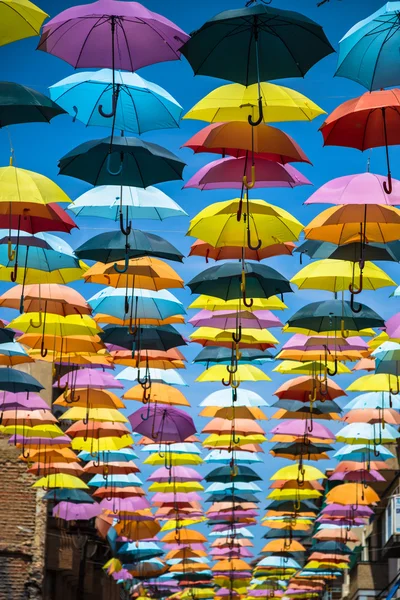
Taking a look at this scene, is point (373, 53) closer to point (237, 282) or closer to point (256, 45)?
point (256, 45)

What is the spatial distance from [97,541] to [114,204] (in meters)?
26.5

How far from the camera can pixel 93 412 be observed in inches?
825

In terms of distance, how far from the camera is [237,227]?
1400 cm

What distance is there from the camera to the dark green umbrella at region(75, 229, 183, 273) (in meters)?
13.9

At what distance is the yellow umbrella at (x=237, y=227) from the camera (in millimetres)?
13734

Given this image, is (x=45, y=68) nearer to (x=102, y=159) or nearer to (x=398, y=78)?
(x=102, y=159)

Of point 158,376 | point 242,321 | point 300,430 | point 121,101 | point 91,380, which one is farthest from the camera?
point 300,430

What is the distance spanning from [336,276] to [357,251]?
1268 mm

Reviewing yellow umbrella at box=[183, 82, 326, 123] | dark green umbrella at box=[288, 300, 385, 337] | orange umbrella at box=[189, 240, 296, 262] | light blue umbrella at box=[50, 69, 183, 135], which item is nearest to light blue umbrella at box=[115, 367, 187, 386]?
dark green umbrella at box=[288, 300, 385, 337]

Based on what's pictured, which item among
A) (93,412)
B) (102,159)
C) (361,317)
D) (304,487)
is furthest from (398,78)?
(304,487)

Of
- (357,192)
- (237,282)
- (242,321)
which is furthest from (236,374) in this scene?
(357,192)

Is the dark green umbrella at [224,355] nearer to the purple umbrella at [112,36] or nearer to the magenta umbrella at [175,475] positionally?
the magenta umbrella at [175,475]

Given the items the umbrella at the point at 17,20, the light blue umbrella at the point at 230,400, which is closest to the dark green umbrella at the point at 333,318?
the light blue umbrella at the point at 230,400

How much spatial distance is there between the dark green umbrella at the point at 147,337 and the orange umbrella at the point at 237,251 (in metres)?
2.42
